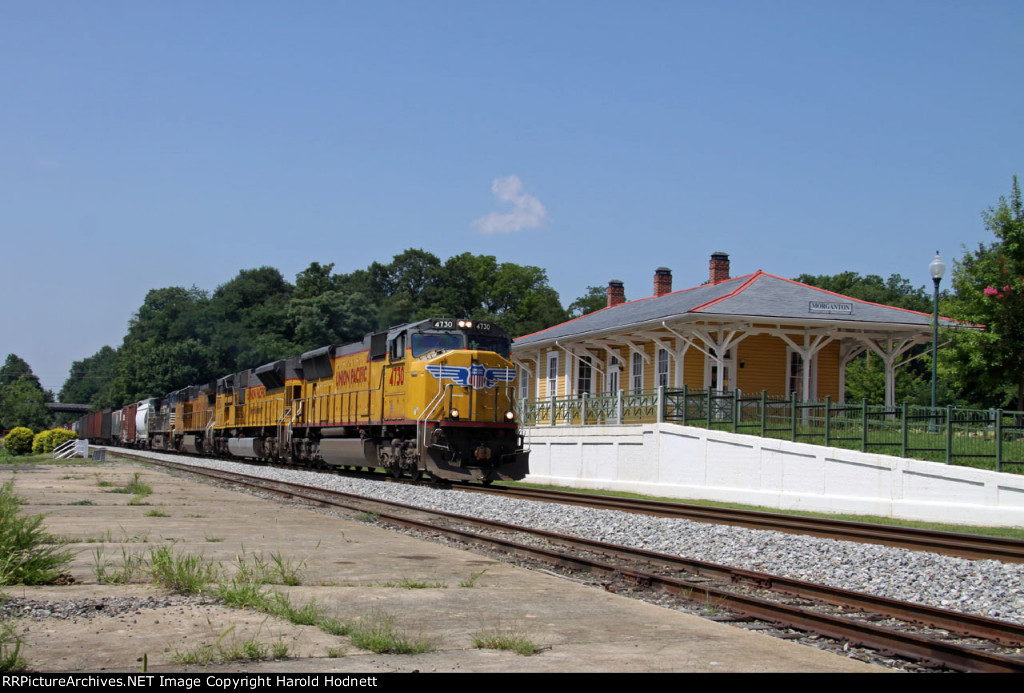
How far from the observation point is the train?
69.7ft

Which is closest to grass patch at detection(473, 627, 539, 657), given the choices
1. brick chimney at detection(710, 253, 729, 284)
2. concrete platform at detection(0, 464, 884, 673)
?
concrete platform at detection(0, 464, 884, 673)

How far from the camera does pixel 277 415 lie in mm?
32969

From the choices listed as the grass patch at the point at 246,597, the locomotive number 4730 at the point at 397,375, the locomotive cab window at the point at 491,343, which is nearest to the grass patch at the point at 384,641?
the grass patch at the point at 246,597

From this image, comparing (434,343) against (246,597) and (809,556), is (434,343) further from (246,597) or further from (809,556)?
(246,597)

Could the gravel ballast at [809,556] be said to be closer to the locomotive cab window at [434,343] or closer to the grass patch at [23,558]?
the locomotive cab window at [434,343]

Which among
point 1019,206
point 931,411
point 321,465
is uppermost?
point 1019,206

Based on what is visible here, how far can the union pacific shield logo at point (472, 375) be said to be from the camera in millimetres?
Result: 21312

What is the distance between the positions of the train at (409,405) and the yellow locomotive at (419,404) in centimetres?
3

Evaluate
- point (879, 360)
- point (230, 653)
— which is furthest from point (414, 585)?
point (879, 360)

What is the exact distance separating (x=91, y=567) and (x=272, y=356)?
70.4 meters

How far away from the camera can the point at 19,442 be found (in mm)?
53188
